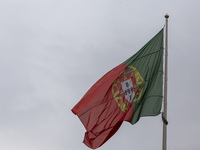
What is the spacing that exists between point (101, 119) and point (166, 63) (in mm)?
4714

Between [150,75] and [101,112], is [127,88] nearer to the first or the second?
[150,75]

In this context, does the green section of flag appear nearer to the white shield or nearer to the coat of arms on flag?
the coat of arms on flag

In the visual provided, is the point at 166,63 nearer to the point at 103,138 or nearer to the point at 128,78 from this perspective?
the point at 128,78

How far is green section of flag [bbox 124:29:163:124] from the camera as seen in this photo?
2356 centimetres

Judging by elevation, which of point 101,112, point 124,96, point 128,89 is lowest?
point 101,112

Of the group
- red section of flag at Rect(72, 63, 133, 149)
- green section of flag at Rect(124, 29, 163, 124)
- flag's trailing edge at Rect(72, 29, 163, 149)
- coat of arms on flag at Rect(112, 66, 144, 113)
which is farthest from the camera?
red section of flag at Rect(72, 63, 133, 149)

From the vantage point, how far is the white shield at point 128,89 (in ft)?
80.2

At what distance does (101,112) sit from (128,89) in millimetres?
2028

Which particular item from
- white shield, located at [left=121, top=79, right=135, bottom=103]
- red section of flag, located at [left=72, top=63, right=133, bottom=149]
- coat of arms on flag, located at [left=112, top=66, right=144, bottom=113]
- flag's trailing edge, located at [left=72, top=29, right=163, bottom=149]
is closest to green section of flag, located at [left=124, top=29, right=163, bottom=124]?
flag's trailing edge, located at [left=72, top=29, right=163, bottom=149]

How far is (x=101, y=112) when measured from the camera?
25406 mm

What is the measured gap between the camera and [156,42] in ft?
80.4

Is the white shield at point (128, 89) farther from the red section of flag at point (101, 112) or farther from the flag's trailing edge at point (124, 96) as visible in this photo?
the red section of flag at point (101, 112)

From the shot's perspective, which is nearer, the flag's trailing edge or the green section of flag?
the green section of flag

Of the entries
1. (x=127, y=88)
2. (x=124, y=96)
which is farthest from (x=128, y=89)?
(x=124, y=96)
